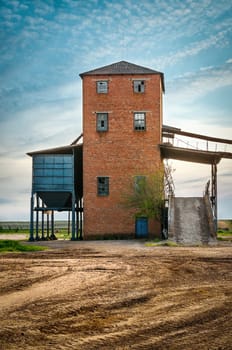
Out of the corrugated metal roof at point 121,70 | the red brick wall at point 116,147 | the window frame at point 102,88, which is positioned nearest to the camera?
the red brick wall at point 116,147

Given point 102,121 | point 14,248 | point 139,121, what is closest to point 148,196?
point 139,121

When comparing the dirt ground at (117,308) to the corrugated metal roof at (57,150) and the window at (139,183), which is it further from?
the corrugated metal roof at (57,150)

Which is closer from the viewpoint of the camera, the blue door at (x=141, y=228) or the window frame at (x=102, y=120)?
the blue door at (x=141, y=228)

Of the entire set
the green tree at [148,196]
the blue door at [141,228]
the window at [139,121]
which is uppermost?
the window at [139,121]

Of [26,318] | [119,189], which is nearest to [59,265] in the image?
[26,318]

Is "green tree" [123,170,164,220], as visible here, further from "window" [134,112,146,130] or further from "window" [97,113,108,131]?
"window" [97,113,108,131]

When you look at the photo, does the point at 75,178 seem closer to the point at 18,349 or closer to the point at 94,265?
the point at 94,265

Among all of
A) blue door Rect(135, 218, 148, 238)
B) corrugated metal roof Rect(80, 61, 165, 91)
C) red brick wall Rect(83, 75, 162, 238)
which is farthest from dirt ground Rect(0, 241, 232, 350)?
corrugated metal roof Rect(80, 61, 165, 91)

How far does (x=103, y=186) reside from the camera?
37375 millimetres

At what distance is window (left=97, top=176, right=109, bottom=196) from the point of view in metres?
37.3

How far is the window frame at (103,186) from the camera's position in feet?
122

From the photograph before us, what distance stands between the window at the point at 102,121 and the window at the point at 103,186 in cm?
356

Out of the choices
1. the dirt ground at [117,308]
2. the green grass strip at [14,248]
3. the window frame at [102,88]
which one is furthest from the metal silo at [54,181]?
the dirt ground at [117,308]

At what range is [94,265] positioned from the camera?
15344mm
